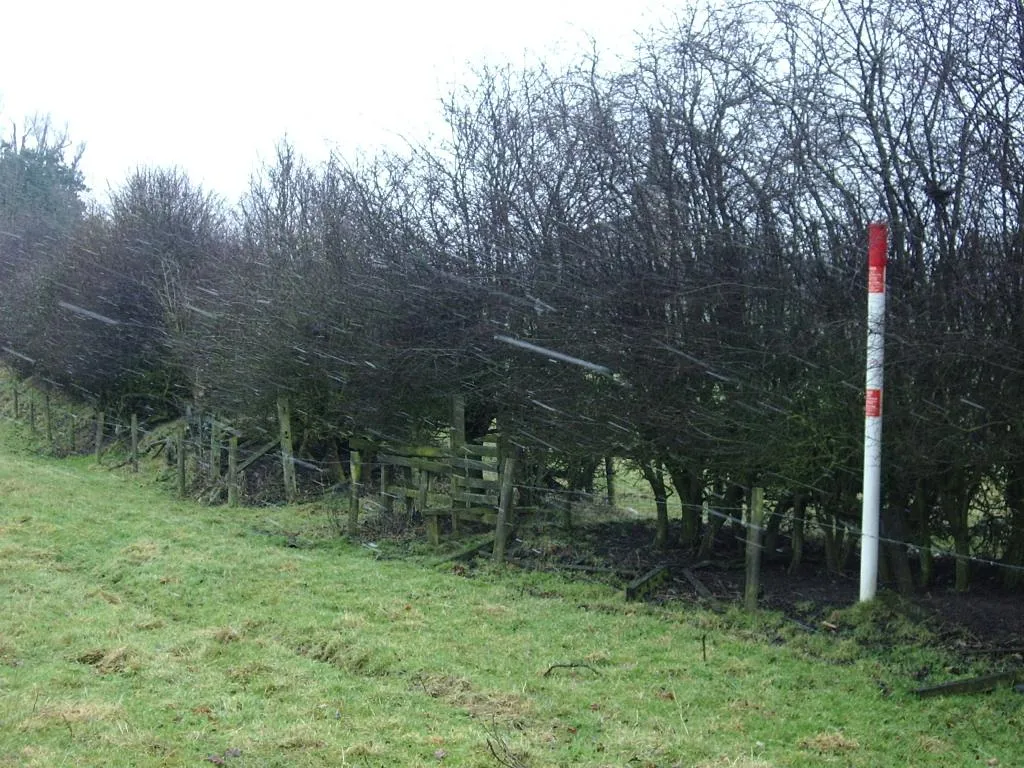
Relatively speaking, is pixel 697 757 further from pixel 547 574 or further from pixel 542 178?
pixel 542 178

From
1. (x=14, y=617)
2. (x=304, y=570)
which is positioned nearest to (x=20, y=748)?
(x=14, y=617)

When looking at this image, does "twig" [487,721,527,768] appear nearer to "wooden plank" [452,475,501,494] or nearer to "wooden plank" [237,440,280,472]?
"wooden plank" [452,475,501,494]

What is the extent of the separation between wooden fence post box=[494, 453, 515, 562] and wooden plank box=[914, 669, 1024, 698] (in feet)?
19.5

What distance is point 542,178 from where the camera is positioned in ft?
42.7

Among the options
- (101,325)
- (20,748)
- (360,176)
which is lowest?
(20,748)

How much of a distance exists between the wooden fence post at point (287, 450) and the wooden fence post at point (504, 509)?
284 inches

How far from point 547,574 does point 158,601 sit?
13.8 ft

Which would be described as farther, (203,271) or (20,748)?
(203,271)

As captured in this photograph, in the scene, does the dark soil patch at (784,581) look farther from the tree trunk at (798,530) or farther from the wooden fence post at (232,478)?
the wooden fence post at (232,478)

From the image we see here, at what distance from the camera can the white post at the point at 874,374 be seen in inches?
304

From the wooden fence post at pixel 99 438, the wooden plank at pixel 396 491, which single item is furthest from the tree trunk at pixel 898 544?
the wooden fence post at pixel 99 438

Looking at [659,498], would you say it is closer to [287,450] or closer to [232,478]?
[287,450]

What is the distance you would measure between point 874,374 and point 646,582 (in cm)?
358

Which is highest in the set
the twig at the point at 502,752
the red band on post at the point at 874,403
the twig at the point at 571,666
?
the red band on post at the point at 874,403
